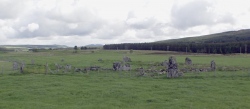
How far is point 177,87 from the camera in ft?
102

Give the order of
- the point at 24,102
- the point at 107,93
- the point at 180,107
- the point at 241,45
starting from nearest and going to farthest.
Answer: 1. the point at 180,107
2. the point at 24,102
3. the point at 107,93
4. the point at 241,45

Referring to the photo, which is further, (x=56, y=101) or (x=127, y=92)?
(x=127, y=92)

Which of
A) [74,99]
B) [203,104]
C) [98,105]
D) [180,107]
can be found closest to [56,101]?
[74,99]

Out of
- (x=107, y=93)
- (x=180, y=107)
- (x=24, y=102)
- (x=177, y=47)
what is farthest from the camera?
(x=177, y=47)

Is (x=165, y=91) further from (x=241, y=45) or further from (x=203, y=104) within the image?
(x=241, y=45)

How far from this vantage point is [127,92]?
28281 millimetres

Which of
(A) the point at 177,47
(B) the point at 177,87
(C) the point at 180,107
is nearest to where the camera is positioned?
(C) the point at 180,107

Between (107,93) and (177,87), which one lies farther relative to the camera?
(177,87)

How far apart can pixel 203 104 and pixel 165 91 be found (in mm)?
6167

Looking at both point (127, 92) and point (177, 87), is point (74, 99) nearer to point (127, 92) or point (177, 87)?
point (127, 92)

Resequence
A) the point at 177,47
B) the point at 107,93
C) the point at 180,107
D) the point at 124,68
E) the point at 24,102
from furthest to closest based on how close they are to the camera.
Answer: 1. the point at 177,47
2. the point at 124,68
3. the point at 107,93
4. the point at 24,102
5. the point at 180,107

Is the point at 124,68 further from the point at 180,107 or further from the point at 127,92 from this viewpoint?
the point at 180,107

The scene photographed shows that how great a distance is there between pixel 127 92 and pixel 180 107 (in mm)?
7274

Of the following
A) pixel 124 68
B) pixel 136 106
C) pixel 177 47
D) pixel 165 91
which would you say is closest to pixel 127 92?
pixel 165 91
